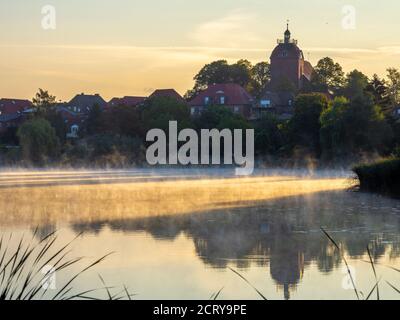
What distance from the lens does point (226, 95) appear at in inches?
3974

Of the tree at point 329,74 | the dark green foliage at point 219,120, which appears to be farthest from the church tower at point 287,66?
the dark green foliage at point 219,120

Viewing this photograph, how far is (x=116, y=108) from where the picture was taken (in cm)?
7738

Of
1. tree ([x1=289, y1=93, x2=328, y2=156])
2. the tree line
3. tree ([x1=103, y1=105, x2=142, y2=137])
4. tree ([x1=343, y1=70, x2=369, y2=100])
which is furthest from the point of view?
tree ([x1=343, y1=70, x2=369, y2=100])

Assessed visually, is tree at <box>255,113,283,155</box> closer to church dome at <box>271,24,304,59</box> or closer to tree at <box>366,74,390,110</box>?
tree at <box>366,74,390,110</box>

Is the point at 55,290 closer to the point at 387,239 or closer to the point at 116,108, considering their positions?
the point at 387,239

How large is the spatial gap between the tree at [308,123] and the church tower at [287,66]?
39417mm

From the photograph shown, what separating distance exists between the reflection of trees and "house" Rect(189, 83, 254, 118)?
7708 centimetres

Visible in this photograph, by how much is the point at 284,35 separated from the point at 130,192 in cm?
8804

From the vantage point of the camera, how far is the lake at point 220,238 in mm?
9727

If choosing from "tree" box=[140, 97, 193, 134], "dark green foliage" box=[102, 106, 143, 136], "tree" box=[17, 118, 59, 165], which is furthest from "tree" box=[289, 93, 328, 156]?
"tree" box=[17, 118, 59, 165]

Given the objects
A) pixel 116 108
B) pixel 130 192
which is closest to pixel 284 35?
pixel 116 108

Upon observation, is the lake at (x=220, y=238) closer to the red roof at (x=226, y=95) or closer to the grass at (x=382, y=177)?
the grass at (x=382, y=177)

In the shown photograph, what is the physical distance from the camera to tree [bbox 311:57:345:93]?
103 m

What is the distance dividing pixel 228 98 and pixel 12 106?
1429 inches
